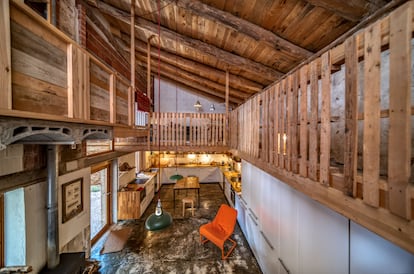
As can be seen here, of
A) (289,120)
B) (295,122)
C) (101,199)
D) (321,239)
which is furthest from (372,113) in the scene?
(101,199)

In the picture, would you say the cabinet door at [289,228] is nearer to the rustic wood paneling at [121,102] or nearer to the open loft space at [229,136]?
the open loft space at [229,136]

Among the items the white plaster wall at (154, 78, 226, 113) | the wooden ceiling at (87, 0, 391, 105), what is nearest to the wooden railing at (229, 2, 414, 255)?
the wooden ceiling at (87, 0, 391, 105)

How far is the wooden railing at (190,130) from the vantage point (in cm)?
598

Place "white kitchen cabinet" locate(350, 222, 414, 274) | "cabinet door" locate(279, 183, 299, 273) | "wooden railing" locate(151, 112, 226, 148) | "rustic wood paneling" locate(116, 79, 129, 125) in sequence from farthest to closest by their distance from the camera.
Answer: "wooden railing" locate(151, 112, 226, 148) → "rustic wood paneling" locate(116, 79, 129, 125) → "cabinet door" locate(279, 183, 299, 273) → "white kitchen cabinet" locate(350, 222, 414, 274)

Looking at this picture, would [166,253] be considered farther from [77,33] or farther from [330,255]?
[77,33]

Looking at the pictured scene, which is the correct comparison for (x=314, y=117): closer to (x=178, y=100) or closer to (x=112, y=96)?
(x=112, y=96)

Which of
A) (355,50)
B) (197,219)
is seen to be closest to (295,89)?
(355,50)

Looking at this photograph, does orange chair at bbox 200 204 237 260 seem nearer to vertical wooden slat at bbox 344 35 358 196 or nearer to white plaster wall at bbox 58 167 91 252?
white plaster wall at bbox 58 167 91 252

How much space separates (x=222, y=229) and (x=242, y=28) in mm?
4908

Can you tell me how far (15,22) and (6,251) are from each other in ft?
9.55

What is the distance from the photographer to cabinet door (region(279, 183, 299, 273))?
2.58 metres

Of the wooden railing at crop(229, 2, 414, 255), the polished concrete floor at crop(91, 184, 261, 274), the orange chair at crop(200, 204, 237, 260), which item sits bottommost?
the polished concrete floor at crop(91, 184, 261, 274)

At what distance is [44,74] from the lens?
5.18 ft

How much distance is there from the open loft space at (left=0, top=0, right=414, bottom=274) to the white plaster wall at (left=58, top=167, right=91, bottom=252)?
3 centimetres
